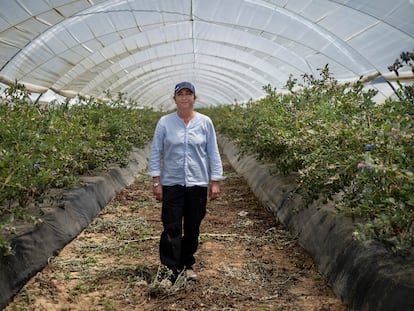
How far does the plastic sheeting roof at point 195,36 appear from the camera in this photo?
9.36 m

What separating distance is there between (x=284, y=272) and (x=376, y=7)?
18.6ft

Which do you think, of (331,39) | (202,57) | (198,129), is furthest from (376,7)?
(202,57)

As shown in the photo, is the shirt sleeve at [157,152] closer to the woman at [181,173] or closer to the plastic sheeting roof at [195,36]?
the woman at [181,173]

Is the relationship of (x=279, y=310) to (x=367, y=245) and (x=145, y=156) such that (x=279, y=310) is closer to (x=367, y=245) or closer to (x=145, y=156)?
(x=367, y=245)

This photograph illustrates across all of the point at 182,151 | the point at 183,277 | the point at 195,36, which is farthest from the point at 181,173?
the point at 195,36

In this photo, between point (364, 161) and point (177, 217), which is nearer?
point (364, 161)

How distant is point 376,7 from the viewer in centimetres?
842

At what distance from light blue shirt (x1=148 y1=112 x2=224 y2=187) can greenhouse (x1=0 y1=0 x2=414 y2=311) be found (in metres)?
0.24

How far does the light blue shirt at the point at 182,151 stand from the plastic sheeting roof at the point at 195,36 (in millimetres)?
5172

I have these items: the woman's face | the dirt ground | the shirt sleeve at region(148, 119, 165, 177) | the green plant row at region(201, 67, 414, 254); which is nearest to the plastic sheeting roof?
the green plant row at region(201, 67, 414, 254)

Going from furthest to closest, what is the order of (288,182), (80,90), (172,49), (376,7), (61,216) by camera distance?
(80,90) < (172,49) < (376,7) < (288,182) < (61,216)

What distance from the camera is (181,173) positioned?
4.13m

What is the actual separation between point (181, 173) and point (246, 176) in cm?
521

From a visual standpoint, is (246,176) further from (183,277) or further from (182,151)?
(183,277)
